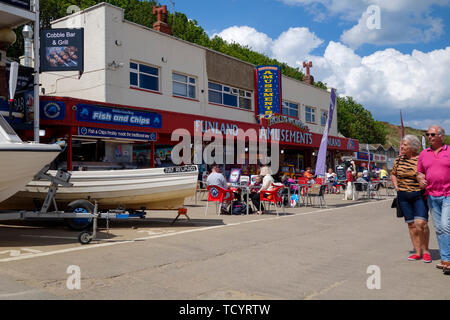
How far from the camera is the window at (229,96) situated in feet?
75.6

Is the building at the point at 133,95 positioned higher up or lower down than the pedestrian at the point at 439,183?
higher up

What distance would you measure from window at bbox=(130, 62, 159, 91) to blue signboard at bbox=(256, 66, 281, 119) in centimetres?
847

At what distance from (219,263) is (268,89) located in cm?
2141

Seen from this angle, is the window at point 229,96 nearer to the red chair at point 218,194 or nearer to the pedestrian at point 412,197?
the red chair at point 218,194

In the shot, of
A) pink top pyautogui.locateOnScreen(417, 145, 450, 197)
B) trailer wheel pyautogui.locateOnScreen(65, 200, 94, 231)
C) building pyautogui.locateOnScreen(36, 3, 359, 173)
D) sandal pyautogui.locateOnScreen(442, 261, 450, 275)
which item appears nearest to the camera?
sandal pyautogui.locateOnScreen(442, 261, 450, 275)

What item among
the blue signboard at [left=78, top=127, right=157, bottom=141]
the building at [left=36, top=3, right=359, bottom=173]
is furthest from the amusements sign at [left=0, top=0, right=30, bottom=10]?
the blue signboard at [left=78, top=127, right=157, bottom=141]

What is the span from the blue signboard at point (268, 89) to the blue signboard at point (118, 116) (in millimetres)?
10168

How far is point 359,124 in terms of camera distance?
67938 mm

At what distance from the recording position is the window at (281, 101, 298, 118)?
29.0 m

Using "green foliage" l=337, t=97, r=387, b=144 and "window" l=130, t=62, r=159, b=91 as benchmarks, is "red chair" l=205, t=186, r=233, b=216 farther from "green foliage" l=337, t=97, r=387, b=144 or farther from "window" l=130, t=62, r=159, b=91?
"green foliage" l=337, t=97, r=387, b=144

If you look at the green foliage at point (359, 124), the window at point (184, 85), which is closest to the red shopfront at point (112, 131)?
the window at point (184, 85)

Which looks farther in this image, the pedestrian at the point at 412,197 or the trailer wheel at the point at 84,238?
the trailer wheel at the point at 84,238
